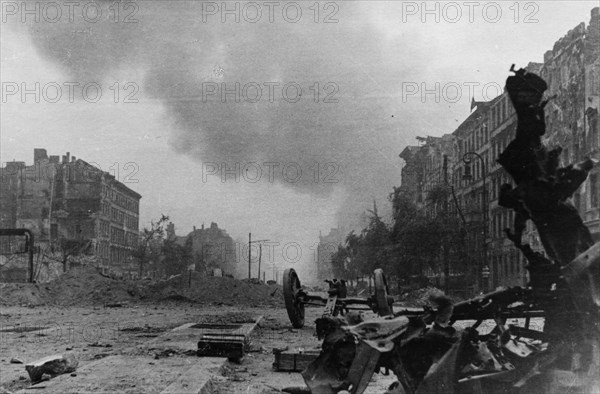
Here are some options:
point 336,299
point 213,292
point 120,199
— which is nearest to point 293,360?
point 336,299

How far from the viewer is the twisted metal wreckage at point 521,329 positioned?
5.15m

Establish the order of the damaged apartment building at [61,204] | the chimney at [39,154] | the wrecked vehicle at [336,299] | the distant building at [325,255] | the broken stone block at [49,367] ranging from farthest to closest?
the distant building at [325,255] < the chimney at [39,154] < the damaged apartment building at [61,204] < the wrecked vehicle at [336,299] < the broken stone block at [49,367]

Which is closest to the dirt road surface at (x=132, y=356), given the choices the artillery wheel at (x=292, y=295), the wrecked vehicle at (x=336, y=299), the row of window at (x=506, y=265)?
the artillery wheel at (x=292, y=295)

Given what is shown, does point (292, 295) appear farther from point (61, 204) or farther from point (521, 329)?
point (61, 204)

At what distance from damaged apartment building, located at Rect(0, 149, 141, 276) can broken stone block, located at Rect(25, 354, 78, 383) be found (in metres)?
61.0

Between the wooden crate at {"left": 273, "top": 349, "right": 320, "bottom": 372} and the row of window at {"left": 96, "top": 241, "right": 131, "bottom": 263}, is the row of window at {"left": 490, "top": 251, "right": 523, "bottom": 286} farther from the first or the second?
the row of window at {"left": 96, "top": 241, "right": 131, "bottom": 263}

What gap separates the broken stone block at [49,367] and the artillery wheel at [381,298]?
16.2ft

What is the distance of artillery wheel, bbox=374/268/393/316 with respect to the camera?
33.0ft

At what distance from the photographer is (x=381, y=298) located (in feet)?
36.6

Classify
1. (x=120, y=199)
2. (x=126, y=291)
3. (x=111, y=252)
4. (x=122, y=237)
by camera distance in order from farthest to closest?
(x=122, y=237), (x=120, y=199), (x=111, y=252), (x=126, y=291)

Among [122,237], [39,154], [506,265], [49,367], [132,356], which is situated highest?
[39,154]

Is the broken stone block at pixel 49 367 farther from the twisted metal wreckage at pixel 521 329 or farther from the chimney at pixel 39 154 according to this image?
the chimney at pixel 39 154

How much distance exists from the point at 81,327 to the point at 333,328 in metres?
15.9

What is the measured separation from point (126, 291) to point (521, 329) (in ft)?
120
